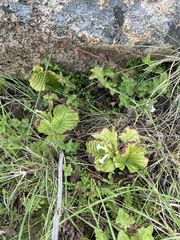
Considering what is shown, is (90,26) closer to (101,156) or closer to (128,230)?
(101,156)

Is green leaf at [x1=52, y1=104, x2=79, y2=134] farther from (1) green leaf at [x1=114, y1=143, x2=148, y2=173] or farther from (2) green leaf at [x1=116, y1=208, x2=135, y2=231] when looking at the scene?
(2) green leaf at [x1=116, y1=208, x2=135, y2=231]

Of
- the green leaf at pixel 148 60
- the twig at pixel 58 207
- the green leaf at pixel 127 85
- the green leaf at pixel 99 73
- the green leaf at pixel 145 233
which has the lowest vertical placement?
the green leaf at pixel 145 233

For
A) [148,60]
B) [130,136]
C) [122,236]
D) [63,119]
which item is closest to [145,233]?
[122,236]

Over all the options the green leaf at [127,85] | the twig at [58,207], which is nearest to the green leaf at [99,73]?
the green leaf at [127,85]

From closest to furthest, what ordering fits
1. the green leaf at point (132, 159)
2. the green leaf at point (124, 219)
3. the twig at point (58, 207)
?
the twig at point (58, 207)
the green leaf at point (124, 219)
the green leaf at point (132, 159)

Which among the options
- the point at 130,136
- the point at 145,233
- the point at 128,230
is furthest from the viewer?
the point at 130,136

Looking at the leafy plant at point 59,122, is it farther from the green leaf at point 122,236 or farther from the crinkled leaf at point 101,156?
the green leaf at point 122,236

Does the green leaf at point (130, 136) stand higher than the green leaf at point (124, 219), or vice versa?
the green leaf at point (130, 136)
